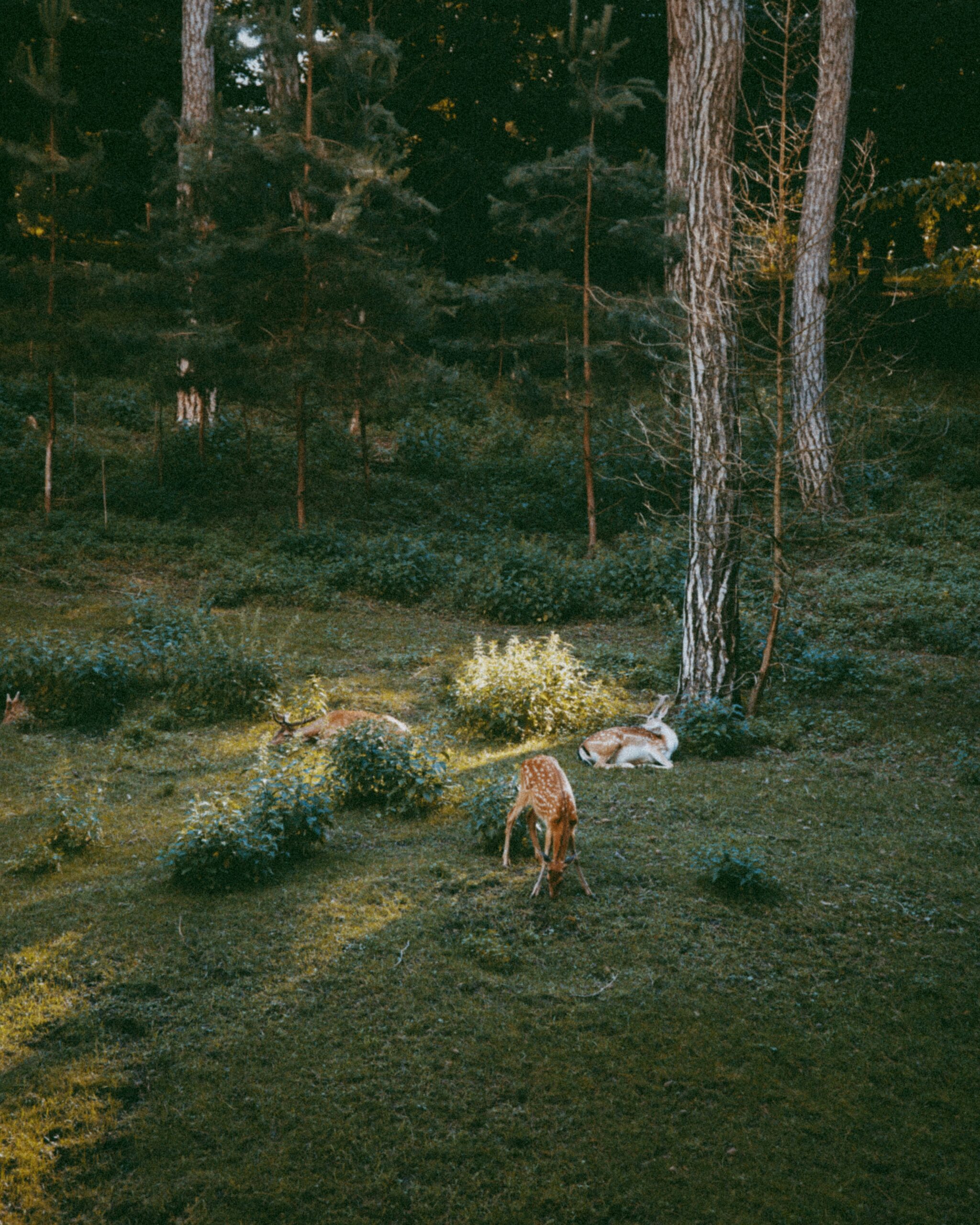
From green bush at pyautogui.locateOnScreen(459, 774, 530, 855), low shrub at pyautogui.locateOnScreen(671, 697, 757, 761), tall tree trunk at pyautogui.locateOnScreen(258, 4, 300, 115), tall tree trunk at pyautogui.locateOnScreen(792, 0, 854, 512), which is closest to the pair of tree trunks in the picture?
low shrub at pyautogui.locateOnScreen(671, 697, 757, 761)

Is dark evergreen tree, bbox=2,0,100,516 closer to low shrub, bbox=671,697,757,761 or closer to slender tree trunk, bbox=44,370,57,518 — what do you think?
slender tree trunk, bbox=44,370,57,518

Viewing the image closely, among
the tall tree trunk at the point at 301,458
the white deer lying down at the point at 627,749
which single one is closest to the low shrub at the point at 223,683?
the white deer lying down at the point at 627,749

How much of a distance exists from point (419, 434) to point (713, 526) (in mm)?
13288

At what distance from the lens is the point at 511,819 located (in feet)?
20.3

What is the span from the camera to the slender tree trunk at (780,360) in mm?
8359

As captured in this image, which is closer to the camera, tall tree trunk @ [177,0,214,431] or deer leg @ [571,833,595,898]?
deer leg @ [571,833,595,898]

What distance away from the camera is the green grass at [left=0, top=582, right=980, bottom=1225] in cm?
386

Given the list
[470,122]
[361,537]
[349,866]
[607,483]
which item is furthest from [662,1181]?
[470,122]

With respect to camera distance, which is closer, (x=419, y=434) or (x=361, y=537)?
(x=361, y=537)

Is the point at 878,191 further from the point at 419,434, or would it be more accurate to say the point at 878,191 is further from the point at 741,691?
the point at 419,434

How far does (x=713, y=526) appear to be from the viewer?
9.33 meters

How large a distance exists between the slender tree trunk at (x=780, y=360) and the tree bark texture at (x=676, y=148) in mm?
2833

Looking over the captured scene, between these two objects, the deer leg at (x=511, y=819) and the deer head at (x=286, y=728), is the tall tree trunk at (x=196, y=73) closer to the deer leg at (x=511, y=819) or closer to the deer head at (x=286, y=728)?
the deer head at (x=286, y=728)

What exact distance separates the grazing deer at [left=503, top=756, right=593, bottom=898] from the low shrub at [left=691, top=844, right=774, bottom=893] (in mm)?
833
